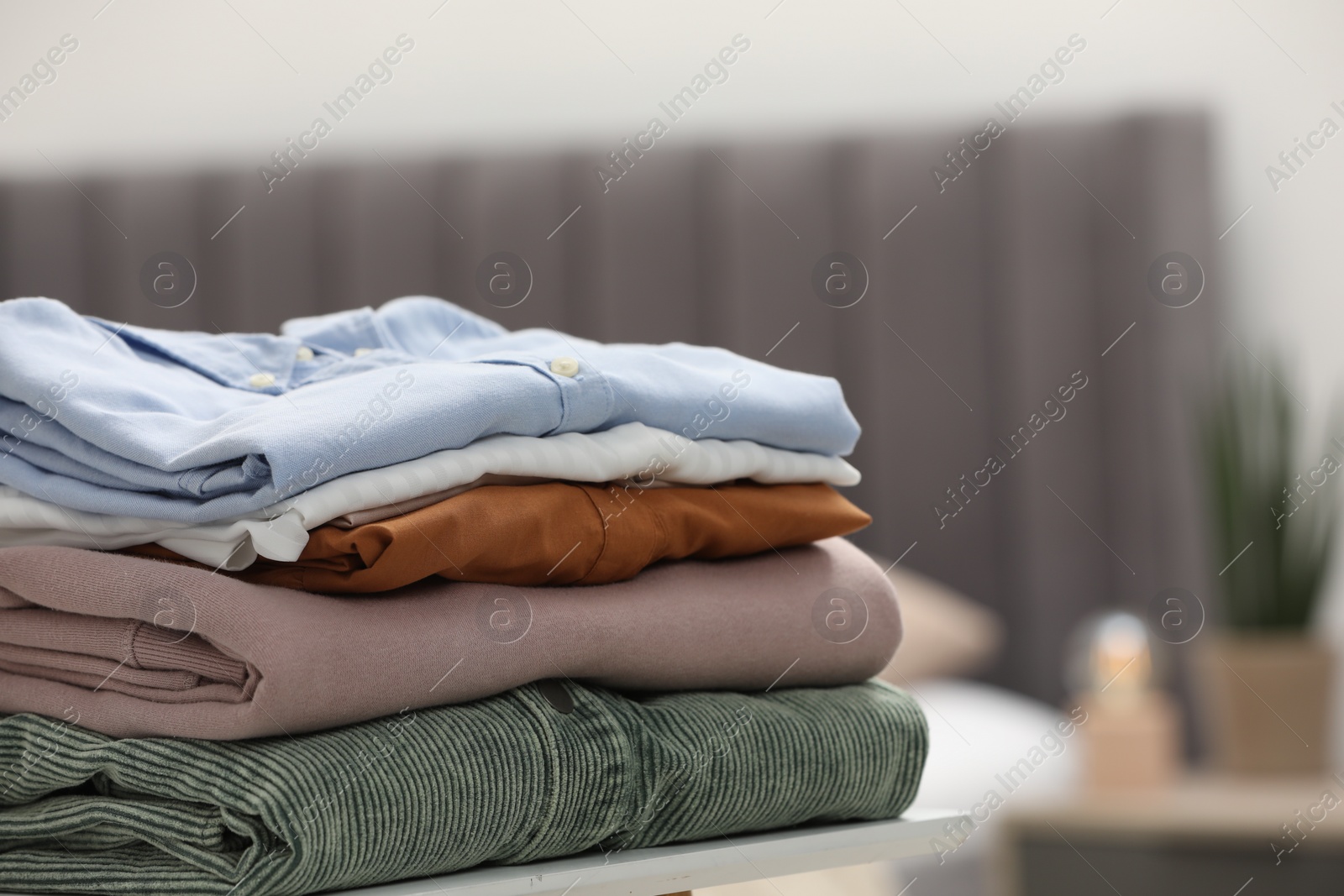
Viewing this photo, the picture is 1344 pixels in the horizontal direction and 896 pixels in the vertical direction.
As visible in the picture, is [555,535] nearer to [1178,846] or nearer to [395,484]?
[395,484]

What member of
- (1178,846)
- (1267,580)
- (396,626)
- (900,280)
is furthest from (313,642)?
(1267,580)

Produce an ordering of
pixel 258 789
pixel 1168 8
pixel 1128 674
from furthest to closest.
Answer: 1. pixel 1168 8
2. pixel 1128 674
3. pixel 258 789

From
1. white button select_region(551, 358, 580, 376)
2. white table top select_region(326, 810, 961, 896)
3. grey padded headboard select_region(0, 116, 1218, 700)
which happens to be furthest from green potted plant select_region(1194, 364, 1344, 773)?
white button select_region(551, 358, 580, 376)

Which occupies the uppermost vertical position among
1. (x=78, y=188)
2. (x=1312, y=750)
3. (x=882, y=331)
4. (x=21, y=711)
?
(x=78, y=188)

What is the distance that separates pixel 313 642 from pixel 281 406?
121mm

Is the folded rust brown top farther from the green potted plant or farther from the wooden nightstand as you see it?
the green potted plant

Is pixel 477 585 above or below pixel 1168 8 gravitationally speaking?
below

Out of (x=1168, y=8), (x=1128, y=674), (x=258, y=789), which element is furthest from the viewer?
(x=1168, y=8)

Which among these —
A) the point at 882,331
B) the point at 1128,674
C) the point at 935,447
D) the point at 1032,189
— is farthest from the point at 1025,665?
the point at 1032,189

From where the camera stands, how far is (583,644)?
0.53 meters

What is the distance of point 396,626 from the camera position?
487 mm

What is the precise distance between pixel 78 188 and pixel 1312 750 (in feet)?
7.47

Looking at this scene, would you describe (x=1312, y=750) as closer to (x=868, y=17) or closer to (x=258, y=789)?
(x=868, y=17)

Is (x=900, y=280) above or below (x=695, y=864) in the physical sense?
above
